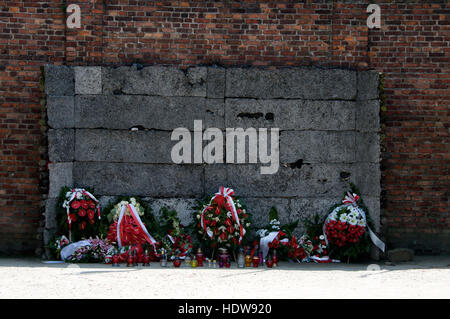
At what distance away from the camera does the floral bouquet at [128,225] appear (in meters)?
7.64

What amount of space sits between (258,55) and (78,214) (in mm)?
3526

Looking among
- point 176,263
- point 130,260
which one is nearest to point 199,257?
point 176,263

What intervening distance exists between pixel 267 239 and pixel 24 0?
5042 millimetres

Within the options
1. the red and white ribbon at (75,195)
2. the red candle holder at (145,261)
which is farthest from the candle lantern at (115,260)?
the red and white ribbon at (75,195)

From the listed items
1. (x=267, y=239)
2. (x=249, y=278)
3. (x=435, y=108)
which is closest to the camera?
(x=249, y=278)

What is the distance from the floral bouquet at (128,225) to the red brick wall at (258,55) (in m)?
1.31

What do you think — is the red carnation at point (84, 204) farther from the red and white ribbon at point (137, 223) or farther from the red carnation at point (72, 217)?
the red and white ribbon at point (137, 223)

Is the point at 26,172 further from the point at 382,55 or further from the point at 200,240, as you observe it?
the point at 382,55

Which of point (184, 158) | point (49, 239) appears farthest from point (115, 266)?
point (184, 158)

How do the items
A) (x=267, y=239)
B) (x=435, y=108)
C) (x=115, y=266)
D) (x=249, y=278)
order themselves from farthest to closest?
1. (x=435, y=108)
2. (x=267, y=239)
3. (x=115, y=266)
4. (x=249, y=278)

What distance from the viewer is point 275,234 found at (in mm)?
7762

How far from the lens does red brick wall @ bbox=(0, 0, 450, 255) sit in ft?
26.7

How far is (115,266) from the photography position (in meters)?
7.23

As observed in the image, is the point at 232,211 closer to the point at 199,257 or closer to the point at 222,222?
the point at 222,222
